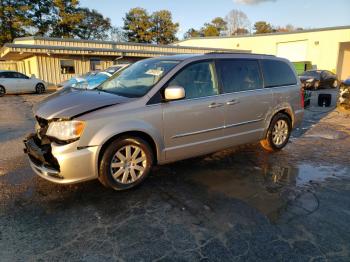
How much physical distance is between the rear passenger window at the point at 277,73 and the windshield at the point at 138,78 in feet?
6.56

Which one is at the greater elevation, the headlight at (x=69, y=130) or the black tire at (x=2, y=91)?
the headlight at (x=69, y=130)

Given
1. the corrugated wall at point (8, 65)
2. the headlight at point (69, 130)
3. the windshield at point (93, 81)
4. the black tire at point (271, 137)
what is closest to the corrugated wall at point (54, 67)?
the windshield at point (93, 81)

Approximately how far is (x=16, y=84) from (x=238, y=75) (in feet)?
55.1

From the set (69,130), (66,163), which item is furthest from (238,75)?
(66,163)

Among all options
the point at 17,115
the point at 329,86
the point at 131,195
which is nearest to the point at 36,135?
the point at 131,195

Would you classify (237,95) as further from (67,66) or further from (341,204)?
(67,66)

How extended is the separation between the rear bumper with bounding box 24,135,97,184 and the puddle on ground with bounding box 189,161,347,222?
162 cm

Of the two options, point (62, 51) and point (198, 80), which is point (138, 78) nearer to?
point (198, 80)

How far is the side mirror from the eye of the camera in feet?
12.6

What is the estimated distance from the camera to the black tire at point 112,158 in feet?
12.0

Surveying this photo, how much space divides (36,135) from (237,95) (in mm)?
3176

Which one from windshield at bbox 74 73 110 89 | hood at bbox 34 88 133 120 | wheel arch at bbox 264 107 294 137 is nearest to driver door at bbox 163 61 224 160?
hood at bbox 34 88 133 120

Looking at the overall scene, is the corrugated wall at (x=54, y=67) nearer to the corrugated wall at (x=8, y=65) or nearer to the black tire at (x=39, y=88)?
the black tire at (x=39, y=88)

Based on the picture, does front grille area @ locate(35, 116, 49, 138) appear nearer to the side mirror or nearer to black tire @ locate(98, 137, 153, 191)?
black tire @ locate(98, 137, 153, 191)
